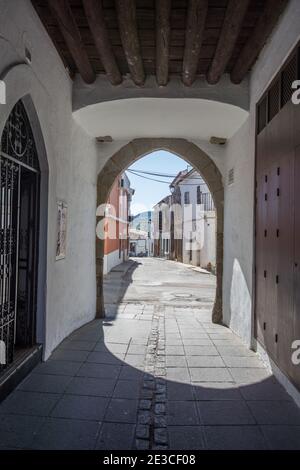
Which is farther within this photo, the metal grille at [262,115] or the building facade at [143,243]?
the building facade at [143,243]

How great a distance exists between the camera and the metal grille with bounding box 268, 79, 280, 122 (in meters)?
4.11

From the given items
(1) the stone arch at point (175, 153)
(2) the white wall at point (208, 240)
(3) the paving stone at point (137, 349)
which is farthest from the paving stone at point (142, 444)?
(2) the white wall at point (208, 240)

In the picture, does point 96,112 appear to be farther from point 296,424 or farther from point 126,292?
point 126,292

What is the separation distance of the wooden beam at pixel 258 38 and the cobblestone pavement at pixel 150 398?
3.45 m

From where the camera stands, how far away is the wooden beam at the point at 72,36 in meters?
3.55

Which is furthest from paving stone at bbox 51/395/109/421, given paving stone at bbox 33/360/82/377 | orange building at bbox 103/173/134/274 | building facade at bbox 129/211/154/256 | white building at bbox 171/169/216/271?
building facade at bbox 129/211/154/256

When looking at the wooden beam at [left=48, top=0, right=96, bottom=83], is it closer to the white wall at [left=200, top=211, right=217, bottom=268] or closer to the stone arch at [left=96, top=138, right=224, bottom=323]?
the stone arch at [left=96, top=138, right=224, bottom=323]

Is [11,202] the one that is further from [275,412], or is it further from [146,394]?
[275,412]

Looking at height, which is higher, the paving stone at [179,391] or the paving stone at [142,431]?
the paving stone at [142,431]

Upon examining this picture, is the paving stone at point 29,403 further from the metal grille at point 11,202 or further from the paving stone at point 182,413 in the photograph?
the paving stone at point 182,413

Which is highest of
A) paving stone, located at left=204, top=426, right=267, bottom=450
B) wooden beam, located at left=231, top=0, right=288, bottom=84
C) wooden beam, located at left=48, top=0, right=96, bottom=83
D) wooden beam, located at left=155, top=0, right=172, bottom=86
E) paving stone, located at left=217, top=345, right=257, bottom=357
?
wooden beam, located at left=231, top=0, right=288, bottom=84

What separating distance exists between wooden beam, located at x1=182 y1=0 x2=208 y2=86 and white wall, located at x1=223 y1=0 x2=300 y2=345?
76cm

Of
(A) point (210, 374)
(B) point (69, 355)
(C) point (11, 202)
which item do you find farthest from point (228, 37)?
(B) point (69, 355)
